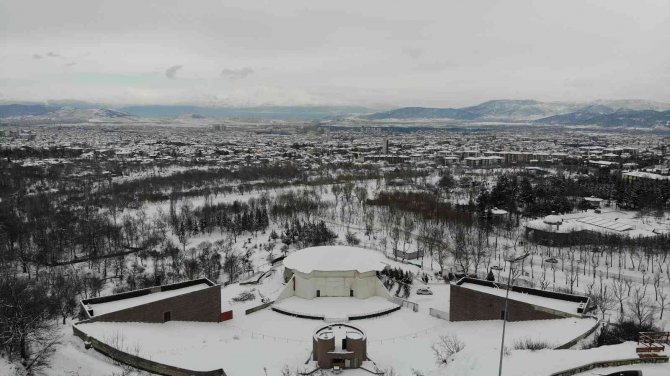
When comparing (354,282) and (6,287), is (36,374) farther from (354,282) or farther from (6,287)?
(354,282)

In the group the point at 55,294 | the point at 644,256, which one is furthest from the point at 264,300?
the point at 644,256

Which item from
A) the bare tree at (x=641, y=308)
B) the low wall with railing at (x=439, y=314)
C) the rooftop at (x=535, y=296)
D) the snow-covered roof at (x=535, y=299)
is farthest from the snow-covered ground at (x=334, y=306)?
the bare tree at (x=641, y=308)

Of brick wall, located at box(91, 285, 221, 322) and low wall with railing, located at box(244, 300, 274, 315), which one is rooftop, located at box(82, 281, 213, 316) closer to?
brick wall, located at box(91, 285, 221, 322)

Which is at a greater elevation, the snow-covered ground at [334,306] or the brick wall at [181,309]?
the brick wall at [181,309]

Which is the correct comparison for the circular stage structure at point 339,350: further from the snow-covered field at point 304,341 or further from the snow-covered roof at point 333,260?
the snow-covered roof at point 333,260

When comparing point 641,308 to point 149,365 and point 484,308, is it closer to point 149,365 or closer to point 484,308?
point 484,308
